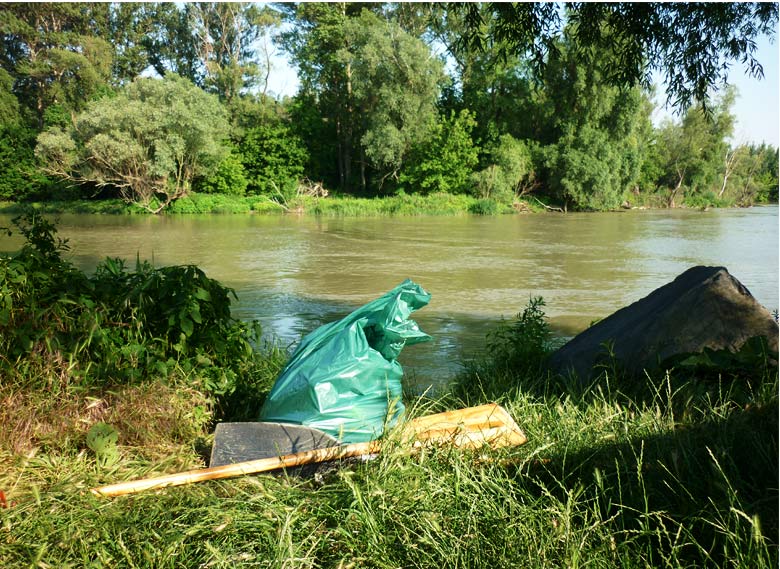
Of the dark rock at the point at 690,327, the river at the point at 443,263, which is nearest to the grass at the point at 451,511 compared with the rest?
the dark rock at the point at 690,327

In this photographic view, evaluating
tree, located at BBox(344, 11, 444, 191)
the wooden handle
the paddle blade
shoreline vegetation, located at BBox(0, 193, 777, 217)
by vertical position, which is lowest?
shoreline vegetation, located at BBox(0, 193, 777, 217)

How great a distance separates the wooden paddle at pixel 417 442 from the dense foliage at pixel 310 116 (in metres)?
29.5

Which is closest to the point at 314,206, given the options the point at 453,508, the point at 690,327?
the point at 690,327

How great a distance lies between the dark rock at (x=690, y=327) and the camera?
3760 millimetres

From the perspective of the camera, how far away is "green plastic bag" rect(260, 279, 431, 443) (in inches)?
119

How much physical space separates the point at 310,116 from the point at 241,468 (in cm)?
4063

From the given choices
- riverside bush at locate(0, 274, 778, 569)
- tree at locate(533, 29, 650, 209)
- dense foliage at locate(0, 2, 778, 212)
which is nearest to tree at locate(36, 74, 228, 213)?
dense foliage at locate(0, 2, 778, 212)

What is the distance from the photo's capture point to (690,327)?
3844 mm

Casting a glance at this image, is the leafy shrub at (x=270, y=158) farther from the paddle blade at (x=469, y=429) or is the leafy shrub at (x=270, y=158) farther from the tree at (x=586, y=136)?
the paddle blade at (x=469, y=429)

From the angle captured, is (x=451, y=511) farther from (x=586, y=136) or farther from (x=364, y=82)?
(x=586, y=136)

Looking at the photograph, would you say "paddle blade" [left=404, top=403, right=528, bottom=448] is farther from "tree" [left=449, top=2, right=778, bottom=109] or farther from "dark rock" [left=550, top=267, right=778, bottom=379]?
"tree" [left=449, top=2, right=778, bottom=109]

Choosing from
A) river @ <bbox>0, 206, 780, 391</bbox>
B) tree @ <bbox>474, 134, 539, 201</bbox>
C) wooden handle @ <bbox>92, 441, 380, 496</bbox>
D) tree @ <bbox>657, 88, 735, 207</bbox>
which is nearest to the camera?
wooden handle @ <bbox>92, 441, 380, 496</bbox>

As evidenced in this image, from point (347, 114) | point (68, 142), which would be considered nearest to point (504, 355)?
point (68, 142)

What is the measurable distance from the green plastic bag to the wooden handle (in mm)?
125
